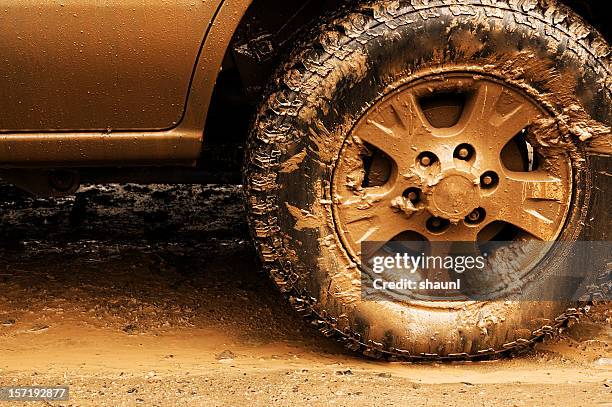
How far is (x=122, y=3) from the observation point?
6.89ft

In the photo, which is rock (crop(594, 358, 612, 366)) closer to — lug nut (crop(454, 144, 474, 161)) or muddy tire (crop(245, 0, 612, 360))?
muddy tire (crop(245, 0, 612, 360))

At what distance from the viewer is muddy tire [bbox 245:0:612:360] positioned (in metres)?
2.27

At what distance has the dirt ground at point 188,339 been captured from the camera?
2.33 metres

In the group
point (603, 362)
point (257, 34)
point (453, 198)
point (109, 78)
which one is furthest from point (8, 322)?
point (603, 362)

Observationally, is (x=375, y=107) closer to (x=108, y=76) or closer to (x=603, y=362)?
(x=108, y=76)

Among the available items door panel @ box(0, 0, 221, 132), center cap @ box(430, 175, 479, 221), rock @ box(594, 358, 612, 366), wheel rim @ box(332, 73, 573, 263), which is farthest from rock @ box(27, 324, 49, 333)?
rock @ box(594, 358, 612, 366)

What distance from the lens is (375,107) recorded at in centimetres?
232

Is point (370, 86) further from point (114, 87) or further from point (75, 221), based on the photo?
point (75, 221)

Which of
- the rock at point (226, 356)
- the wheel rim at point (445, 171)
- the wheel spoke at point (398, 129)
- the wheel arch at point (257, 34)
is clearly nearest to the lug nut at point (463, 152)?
the wheel rim at point (445, 171)

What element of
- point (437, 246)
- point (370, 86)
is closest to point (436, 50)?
point (370, 86)

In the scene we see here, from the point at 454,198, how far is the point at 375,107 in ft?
1.15

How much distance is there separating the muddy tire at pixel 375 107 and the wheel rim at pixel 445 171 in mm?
23

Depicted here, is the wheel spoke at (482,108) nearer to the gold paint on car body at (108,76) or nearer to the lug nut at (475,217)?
the lug nut at (475,217)

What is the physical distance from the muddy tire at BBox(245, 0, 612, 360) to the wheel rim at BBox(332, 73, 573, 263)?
0.9 inches
